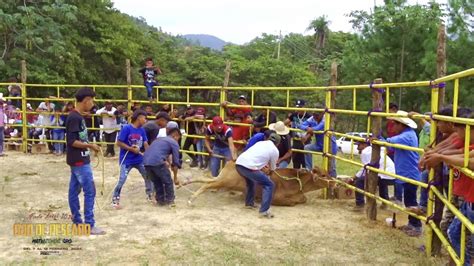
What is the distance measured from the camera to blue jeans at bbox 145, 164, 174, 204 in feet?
21.7

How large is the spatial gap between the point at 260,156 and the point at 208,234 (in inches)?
52.8

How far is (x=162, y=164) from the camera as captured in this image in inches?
259

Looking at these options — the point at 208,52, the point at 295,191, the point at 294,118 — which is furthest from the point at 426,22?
the point at 208,52

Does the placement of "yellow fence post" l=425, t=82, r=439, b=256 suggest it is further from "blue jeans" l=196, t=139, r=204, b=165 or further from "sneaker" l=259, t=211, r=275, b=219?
"blue jeans" l=196, t=139, r=204, b=165

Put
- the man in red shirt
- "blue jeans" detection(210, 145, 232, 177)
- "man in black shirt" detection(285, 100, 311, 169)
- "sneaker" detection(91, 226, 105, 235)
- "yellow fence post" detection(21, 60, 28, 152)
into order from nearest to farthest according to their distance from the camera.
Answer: the man in red shirt < "sneaker" detection(91, 226, 105, 235) < "man in black shirt" detection(285, 100, 311, 169) < "blue jeans" detection(210, 145, 232, 177) < "yellow fence post" detection(21, 60, 28, 152)

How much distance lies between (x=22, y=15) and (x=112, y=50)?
147 inches

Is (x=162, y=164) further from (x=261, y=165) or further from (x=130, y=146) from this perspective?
(x=261, y=165)

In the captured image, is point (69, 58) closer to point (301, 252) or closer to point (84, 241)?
point (84, 241)

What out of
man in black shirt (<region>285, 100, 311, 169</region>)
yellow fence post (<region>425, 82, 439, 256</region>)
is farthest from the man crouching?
yellow fence post (<region>425, 82, 439, 256</region>)

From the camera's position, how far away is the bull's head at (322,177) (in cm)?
722

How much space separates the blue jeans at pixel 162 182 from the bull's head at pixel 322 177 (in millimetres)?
2122

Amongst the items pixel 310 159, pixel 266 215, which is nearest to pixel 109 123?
pixel 310 159

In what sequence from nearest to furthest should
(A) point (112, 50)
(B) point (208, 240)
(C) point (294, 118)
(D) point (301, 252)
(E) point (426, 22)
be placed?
(D) point (301, 252)
(B) point (208, 240)
(C) point (294, 118)
(E) point (426, 22)
(A) point (112, 50)

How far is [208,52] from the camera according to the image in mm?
30109
